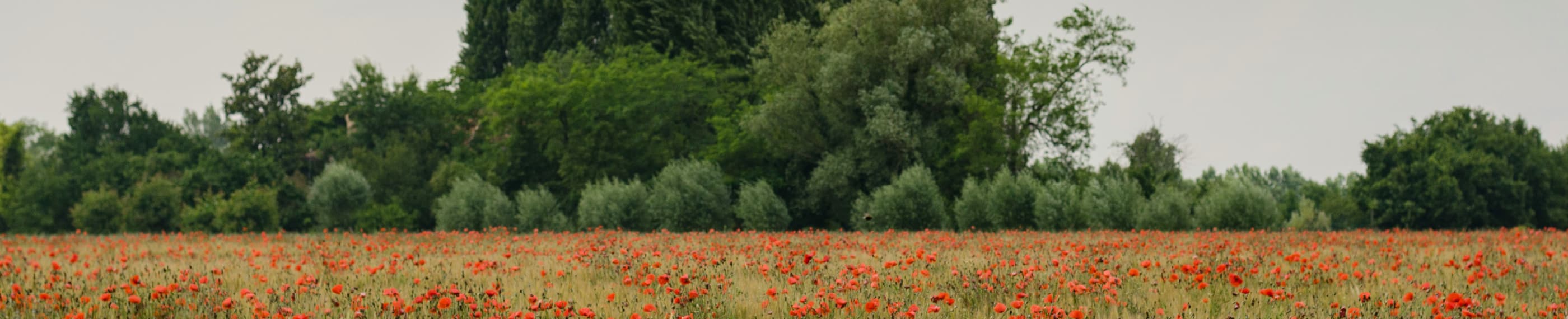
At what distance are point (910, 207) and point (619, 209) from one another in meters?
9.34

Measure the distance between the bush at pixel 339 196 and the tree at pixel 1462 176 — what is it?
42.0 metres

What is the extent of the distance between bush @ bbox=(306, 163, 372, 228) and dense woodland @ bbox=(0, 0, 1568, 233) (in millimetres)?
100

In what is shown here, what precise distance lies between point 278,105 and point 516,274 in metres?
45.2

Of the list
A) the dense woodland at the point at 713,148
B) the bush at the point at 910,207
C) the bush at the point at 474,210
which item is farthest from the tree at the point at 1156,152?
the bush at the point at 474,210

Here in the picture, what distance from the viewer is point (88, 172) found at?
49000mm

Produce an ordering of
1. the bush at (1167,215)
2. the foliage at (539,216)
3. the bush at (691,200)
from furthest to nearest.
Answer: the foliage at (539,216) → the bush at (691,200) → the bush at (1167,215)

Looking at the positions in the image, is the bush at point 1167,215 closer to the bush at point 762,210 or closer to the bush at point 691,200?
the bush at point 762,210

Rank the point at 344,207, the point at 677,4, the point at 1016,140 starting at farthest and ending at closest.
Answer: the point at 677,4
the point at 344,207
the point at 1016,140

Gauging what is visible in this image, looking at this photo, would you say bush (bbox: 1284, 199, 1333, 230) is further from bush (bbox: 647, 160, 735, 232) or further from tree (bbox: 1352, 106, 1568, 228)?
bush (bbox: 647, 160, 735, 232)

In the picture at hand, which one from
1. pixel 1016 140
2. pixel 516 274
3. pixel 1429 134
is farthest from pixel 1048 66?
pixel 516 274

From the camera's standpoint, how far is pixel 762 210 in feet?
104

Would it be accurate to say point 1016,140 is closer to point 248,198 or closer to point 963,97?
point 963,97

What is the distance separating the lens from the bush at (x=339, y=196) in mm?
40719

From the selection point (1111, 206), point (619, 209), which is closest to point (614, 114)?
point (619, 209)
